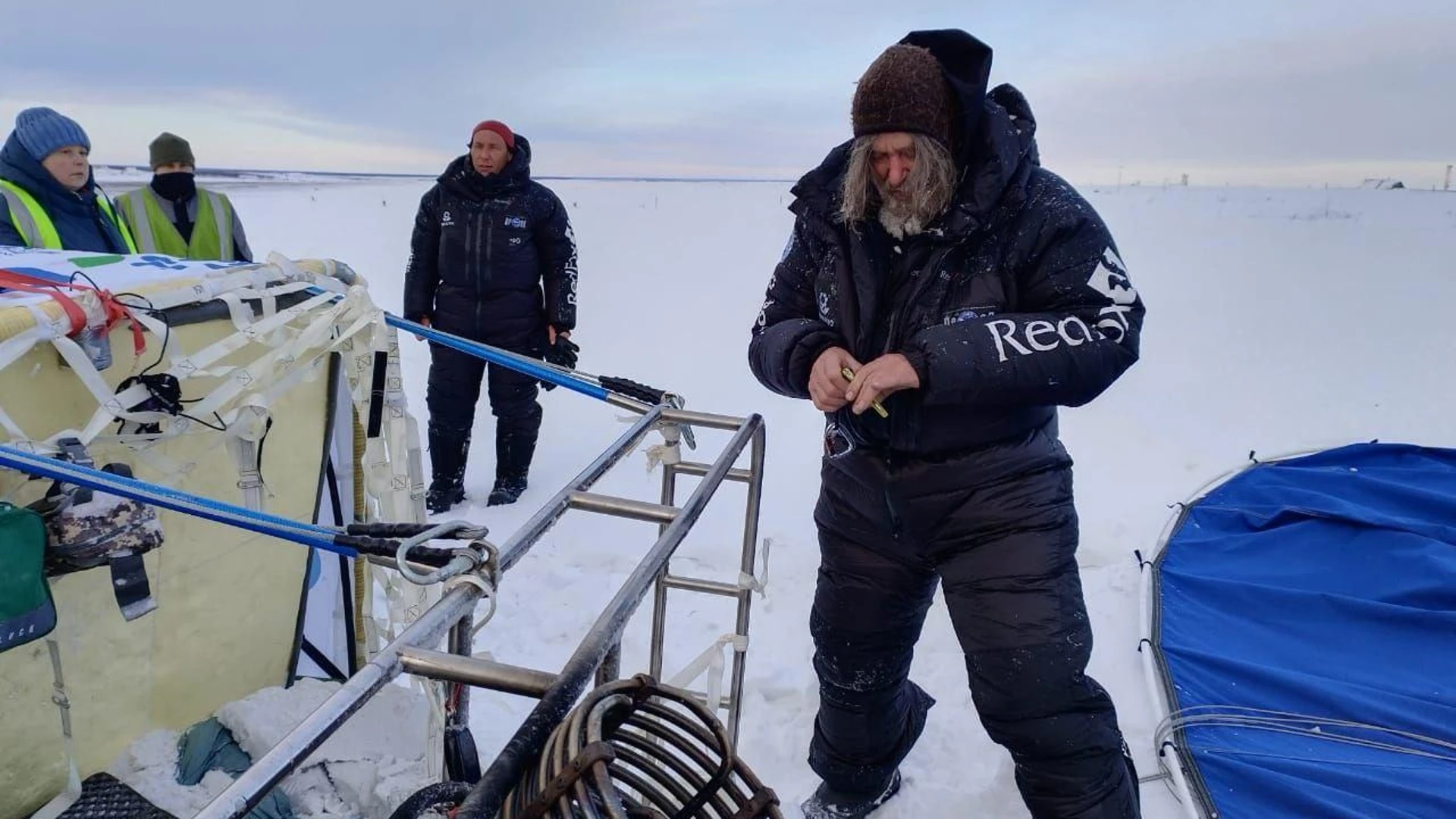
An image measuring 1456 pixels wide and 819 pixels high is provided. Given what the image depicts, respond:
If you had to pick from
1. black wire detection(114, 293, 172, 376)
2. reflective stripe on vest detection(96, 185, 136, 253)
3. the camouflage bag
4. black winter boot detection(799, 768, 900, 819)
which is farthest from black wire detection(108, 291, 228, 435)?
reflective stripe on vest detection(96, 185, 136, 253)

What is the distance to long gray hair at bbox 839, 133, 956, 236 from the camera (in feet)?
5.97

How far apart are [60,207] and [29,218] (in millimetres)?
144

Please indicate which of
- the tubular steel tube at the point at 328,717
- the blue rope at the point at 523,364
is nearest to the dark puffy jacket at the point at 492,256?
the blue rope at the point at 523,364

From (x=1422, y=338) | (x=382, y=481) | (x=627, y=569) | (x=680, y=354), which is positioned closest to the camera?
(x=382, y=481)

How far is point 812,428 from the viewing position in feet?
20.2

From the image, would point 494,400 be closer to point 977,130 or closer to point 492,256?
point 492,256

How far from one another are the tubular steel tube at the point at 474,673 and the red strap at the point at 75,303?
1290 mm

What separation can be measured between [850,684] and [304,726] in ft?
4.95

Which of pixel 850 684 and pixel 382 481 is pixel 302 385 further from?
pixel 850 684

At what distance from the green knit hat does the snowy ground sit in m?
2.20

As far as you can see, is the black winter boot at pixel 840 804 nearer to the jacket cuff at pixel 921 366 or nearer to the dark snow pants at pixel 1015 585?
the dark snow pants at pixel 1015 585

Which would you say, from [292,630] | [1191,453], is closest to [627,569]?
[292,630]

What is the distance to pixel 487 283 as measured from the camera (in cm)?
462

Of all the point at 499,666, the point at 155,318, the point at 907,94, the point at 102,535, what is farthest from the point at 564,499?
the point at 155,318
